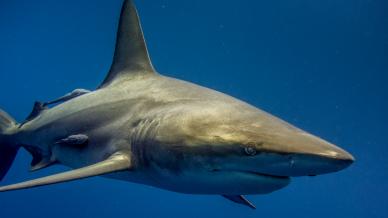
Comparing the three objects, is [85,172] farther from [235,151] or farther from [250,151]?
[250,151]

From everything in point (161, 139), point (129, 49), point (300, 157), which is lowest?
point (161, 139)

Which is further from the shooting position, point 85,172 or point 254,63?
point 254,63

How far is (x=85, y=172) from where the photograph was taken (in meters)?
3.44

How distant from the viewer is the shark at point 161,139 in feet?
8.50

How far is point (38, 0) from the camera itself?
19.5 metres

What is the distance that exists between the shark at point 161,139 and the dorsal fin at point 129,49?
14 mm

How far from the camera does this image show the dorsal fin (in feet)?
16.7

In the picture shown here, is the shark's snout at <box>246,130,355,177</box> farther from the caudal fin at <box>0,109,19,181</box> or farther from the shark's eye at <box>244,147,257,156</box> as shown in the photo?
the caudal fin at <box>0,109,19,181</box>

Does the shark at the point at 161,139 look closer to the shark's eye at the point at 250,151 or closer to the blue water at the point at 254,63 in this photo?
the shark's eye at the point at 250,151

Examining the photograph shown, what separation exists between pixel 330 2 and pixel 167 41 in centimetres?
894

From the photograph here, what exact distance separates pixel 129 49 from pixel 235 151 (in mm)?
3049

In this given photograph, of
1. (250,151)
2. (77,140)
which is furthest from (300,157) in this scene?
(77,140)

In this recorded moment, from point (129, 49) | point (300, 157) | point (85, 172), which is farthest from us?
point (129, 49)

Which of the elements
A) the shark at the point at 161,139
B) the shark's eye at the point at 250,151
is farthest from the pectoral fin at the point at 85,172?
the shark's eye at the point at 250,151
